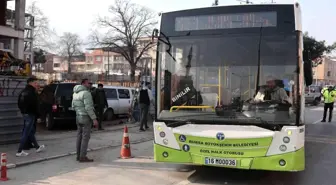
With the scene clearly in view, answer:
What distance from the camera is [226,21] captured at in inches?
277

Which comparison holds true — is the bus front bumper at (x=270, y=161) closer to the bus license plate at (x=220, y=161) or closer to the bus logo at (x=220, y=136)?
the bus license plate at (x=220, y=161)

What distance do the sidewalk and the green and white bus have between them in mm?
3127

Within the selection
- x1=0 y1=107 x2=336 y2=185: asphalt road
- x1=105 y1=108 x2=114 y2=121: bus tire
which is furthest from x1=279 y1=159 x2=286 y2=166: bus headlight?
x1=105 y1=108 x2=114 y2=121: bus tire

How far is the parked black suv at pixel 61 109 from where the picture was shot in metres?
14.3

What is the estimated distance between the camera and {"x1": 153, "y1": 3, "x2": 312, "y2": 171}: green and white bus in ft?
21.0

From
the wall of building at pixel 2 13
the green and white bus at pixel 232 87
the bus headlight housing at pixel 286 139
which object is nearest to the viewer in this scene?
the bus headlight housing at pixel 286 139

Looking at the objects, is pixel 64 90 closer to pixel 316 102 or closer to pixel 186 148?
pixel 186 148

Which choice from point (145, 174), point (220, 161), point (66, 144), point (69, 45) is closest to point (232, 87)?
point (220, 161)

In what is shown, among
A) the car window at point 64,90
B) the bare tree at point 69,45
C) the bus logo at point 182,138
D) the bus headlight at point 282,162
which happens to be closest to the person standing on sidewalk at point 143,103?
the car window at point 64,90

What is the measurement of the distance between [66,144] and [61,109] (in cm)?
393

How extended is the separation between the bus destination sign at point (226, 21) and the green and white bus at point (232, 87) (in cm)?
2

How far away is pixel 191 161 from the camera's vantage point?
6785 millimetres

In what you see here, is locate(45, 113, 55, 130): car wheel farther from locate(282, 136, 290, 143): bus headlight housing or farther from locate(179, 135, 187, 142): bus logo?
locate(282, 136, 290, 143): bus headlight housing

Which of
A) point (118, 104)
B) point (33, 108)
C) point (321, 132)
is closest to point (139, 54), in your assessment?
point (118, 104)
